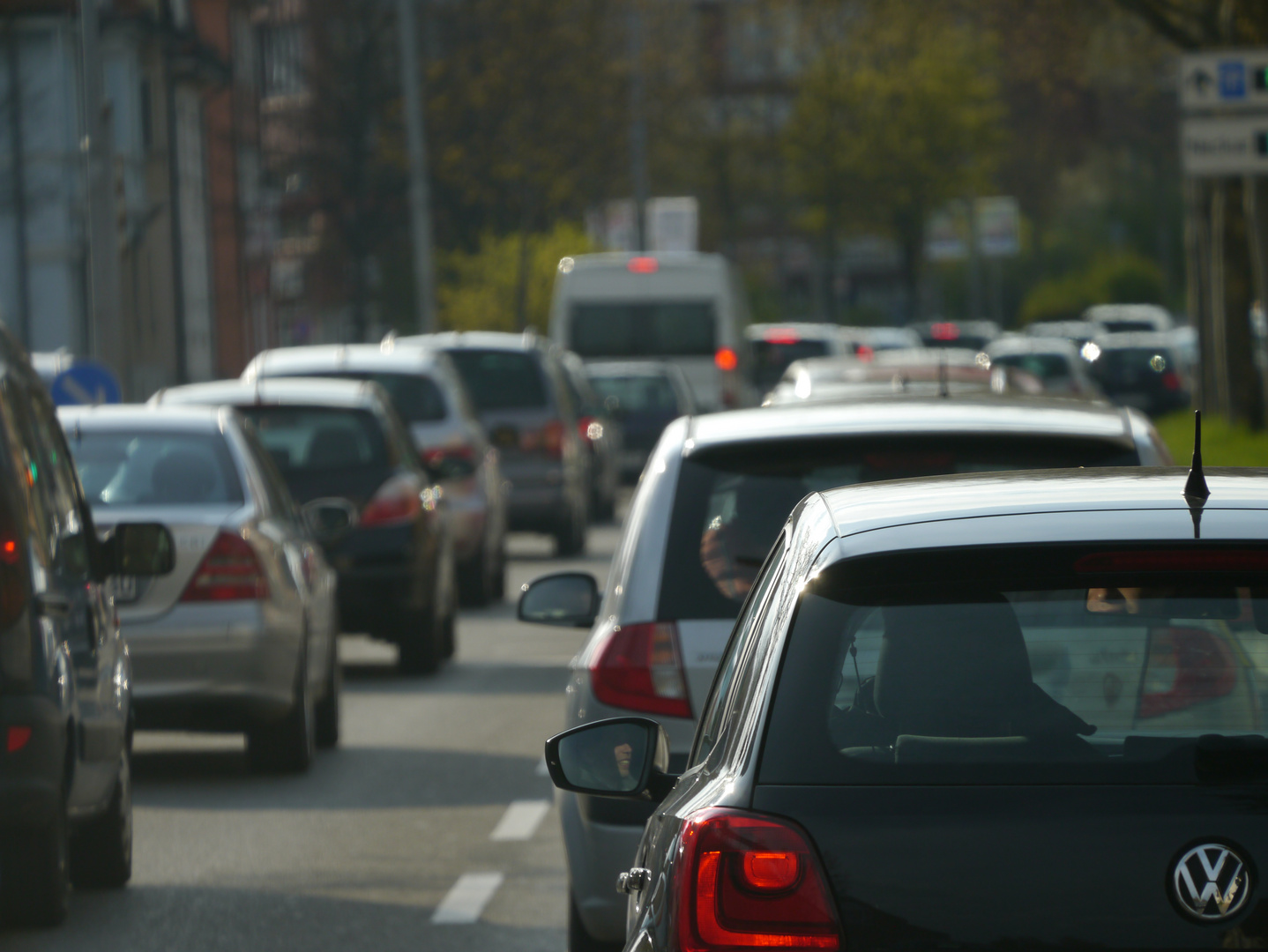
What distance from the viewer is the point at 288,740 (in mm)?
11016

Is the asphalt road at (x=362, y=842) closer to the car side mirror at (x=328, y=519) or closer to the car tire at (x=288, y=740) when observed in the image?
the car tire at (x=288, y=740)

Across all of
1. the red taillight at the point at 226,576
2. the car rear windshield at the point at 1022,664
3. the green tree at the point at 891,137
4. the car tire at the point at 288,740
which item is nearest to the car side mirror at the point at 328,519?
the car tire at the point at 288,740

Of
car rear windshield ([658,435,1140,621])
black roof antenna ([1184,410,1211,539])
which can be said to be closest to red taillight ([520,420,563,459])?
car rear windshield ([658,435,1140,621])

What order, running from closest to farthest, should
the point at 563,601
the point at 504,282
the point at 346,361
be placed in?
the point at 563,601, the point at 346,361, the point at 504,282

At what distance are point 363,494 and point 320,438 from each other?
39cm

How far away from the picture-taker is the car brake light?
15.1 m

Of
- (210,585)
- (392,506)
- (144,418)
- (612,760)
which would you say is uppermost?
(144,418)

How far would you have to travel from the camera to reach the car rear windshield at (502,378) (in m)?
23.4

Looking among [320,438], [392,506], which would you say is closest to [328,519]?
[392,506]

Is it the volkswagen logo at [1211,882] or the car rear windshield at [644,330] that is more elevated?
the volkswagen logo at [1211,882]

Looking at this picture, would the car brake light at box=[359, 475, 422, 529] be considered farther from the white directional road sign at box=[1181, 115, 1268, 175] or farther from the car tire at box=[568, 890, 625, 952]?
the car tire at box=[568, 890, 625, 952]

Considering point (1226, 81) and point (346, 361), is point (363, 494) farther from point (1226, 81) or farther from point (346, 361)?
point (1226, 81)

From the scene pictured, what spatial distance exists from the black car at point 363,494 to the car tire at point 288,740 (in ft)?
12.3

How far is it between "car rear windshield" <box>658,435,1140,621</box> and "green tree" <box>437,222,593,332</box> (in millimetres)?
46166
